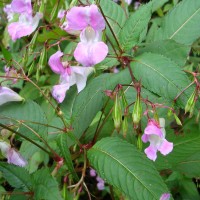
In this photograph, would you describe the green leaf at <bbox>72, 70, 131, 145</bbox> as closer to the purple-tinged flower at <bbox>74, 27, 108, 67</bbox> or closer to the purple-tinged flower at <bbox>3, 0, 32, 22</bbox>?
the purple-tinged flower at <bbox>74, 27, 108, 67</bbox>

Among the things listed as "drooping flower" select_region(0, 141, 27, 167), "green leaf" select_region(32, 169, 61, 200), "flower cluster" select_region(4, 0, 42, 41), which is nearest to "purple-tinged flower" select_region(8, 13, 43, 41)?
"flower cluster" select_region(4, 0, 42, 41)

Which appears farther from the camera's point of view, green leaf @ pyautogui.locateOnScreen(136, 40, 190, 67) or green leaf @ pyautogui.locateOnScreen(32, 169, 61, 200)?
green leaf @ pyautogui.locateOnScreen(136, 40, 190, 67)

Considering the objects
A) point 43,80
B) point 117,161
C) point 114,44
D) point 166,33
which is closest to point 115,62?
point 114,44

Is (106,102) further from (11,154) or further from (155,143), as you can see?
(11,154)

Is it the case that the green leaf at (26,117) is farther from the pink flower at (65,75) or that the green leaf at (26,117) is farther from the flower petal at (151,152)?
the flower petal at (151,152)

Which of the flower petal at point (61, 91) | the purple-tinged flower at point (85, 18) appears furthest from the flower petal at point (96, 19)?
the flower petal at point (61, 91)

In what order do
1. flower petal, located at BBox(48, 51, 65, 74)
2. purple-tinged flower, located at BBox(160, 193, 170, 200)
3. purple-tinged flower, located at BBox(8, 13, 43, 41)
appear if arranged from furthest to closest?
purple-tinged flower, located at BBox(8, 13, 43, 41) → flower petal, located at BBox(48, 51, 65, 74) → purple-tinged flower, located at BBox(160, 193, 170, 200)

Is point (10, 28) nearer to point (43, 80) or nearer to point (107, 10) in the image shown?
point (107, 10)
